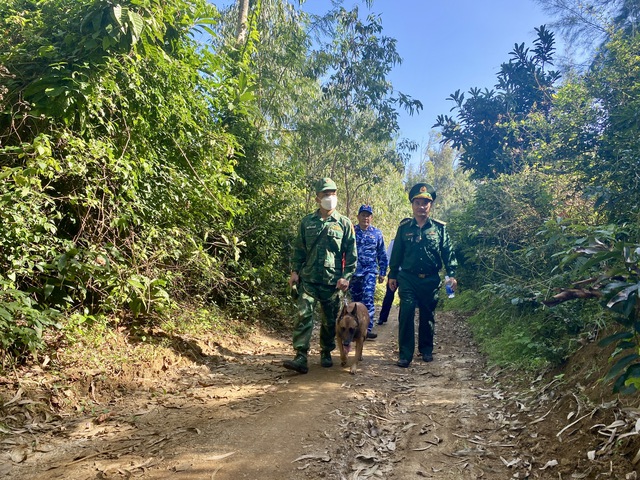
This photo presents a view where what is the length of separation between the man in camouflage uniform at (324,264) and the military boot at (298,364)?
0.04 feet

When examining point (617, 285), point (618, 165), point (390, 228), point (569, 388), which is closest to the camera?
point (617, 285)

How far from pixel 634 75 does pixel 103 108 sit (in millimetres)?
6553

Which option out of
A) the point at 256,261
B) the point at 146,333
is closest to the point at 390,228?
the point at 256,261

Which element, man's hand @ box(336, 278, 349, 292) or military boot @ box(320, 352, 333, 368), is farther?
military boot @ box(320, 352, 333, 368)

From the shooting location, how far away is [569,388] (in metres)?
3.18

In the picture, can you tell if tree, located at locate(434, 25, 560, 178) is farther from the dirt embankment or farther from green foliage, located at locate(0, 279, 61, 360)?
green foliage, located at locate(0, 279, 61, 360)

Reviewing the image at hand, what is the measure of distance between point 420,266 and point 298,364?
79.2 inches

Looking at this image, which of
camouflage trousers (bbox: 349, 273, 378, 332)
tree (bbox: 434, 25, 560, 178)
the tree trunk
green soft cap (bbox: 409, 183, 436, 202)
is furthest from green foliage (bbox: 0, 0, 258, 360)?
tree (bbox: 434, 25, 560, 178)

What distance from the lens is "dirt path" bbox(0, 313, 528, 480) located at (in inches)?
100

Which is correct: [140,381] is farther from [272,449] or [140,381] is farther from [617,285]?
[617,285]

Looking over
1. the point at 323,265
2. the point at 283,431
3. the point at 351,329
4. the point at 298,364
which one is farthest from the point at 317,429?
the point at 323,265

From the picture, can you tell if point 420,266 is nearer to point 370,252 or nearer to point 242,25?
point 370,252

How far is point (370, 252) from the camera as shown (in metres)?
6.96

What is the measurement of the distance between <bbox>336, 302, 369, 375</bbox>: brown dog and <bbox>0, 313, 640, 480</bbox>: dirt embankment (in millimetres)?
375
